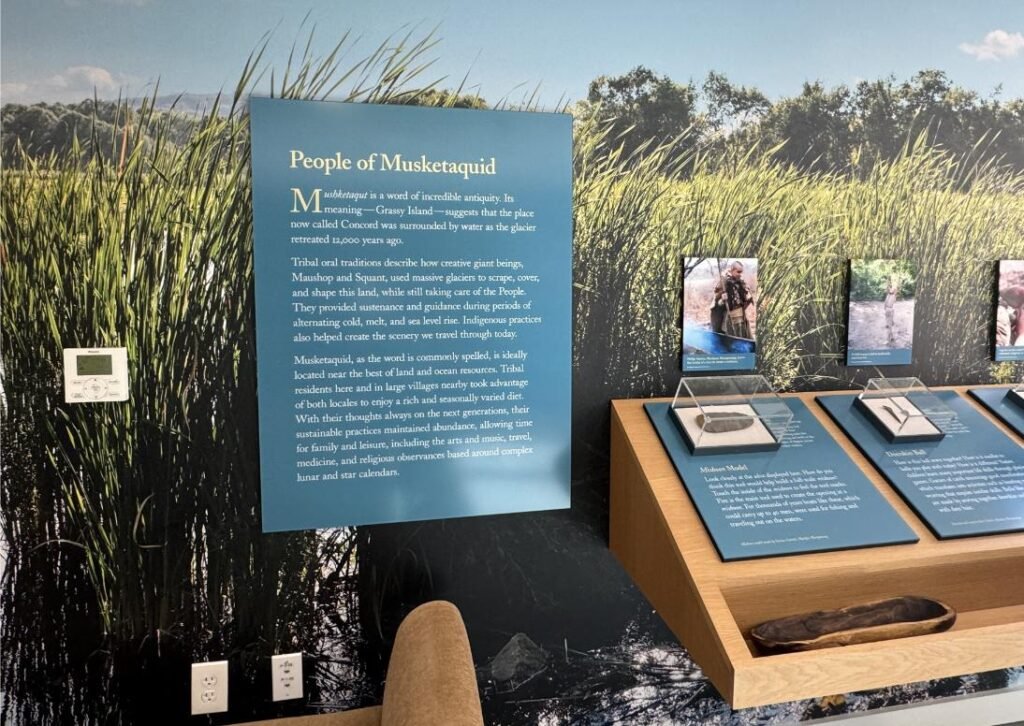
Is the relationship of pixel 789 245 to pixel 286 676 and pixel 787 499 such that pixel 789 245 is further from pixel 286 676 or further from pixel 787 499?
pixel 286 676

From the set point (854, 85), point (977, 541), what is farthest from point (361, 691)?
point (854, 85)

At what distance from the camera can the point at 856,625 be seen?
1406 mm

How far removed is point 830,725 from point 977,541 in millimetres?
919

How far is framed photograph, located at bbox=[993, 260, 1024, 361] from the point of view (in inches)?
78.1

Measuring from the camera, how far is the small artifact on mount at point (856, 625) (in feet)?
4.31

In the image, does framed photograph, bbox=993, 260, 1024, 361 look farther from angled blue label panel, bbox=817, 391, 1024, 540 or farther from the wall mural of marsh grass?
angled blue label panel, bbox=817, 391, 1024, 540

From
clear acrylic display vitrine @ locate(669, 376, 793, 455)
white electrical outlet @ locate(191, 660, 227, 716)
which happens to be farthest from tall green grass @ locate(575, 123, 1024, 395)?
white electrical outlet @ locate(191, 660, 227, 716)

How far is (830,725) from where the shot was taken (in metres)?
1.99

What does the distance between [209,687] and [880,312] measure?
2162 mm

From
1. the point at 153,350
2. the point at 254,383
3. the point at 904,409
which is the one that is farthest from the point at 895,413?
the point at 153,350

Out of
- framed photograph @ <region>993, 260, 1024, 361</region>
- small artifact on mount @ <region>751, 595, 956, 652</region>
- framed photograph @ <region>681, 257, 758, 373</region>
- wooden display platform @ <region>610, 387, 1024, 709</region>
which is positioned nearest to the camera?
wooden display platform @ <region>610, 387, 1024, 709</region>

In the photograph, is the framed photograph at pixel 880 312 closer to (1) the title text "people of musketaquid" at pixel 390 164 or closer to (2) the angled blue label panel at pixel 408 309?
(2) the angled blue label panel at pixel 408 309

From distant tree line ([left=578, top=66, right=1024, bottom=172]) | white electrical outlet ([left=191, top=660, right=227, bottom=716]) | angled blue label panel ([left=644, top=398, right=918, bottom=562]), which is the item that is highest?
distant tree line ([left=578, top=66, right=1024, bottom=172])

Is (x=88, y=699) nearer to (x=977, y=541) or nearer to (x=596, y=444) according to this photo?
(x=596, y=444)
